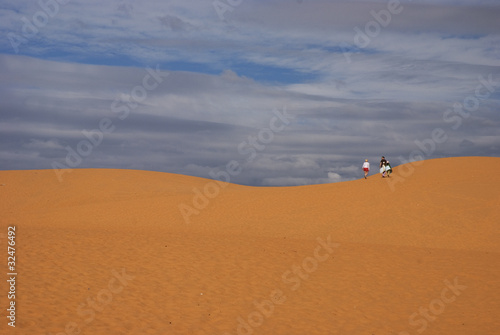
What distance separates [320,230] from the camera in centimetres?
2917

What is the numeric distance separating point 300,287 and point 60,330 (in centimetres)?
851

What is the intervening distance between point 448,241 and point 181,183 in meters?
31.3

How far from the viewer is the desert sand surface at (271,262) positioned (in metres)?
14.2

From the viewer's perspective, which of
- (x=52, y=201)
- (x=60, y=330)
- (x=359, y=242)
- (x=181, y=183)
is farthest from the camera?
(x=181, y=183)

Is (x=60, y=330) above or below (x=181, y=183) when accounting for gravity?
below

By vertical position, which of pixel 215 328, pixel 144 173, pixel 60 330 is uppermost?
pixel 144 173

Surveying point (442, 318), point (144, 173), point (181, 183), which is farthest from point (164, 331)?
point (144, 173)

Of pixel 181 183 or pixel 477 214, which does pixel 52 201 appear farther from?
pixel 477 214

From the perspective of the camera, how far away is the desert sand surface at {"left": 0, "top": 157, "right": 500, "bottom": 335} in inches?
559

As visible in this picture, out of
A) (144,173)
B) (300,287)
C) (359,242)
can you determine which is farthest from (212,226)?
(144,173)

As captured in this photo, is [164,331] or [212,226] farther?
[212,226]

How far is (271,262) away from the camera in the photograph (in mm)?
20453

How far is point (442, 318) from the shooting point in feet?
50.2

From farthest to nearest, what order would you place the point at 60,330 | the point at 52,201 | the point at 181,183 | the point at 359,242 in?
1. the point at 181,183
2. the point at 52,201
3. the point at 359,242
4. the point at 60,330
